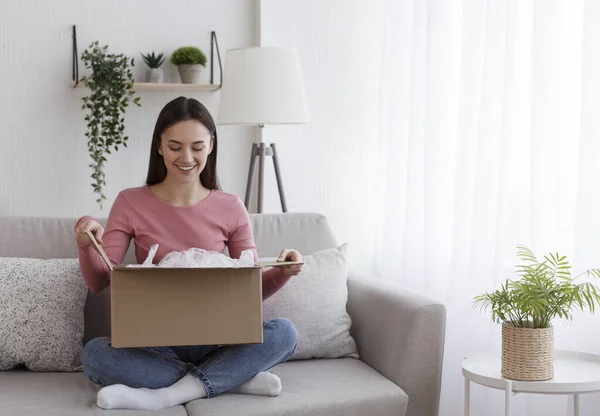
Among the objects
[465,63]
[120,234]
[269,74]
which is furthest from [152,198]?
[465,63]

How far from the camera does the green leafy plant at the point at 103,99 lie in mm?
3098

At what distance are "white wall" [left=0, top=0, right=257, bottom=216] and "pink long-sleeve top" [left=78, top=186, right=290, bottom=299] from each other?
3.14 ft

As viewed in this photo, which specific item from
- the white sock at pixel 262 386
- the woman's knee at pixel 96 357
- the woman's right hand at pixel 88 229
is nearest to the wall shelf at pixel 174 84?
the woman's right hand at pixel 88 229

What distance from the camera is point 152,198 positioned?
233 centimetres

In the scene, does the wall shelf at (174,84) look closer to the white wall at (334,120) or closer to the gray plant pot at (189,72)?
the gray plant pot at (189,72)

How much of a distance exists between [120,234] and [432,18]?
1424 millimetres

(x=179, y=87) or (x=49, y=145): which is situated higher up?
(x=179, y=87)

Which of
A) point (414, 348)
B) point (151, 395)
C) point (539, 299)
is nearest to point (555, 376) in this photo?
point (539, 299)

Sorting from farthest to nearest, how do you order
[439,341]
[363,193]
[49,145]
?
[363,193] < [49,145] < [439,341]

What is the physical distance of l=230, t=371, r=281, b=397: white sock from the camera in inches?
81.2

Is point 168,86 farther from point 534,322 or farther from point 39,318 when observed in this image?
point 534,322

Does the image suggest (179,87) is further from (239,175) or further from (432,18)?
(432,18)

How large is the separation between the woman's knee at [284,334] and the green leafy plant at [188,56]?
4.39 ft

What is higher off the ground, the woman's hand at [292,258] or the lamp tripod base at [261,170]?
the lamp tripod base at [261,170]
